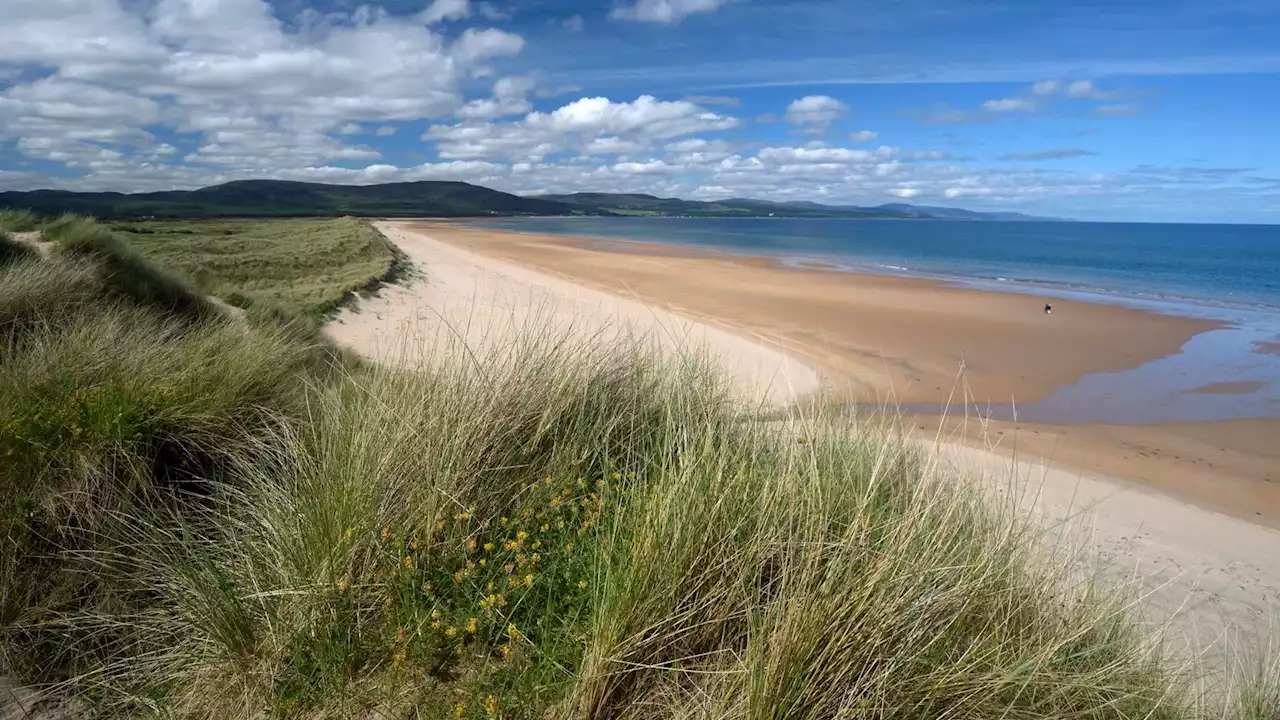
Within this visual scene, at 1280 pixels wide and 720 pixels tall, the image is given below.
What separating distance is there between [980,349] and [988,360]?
114cm

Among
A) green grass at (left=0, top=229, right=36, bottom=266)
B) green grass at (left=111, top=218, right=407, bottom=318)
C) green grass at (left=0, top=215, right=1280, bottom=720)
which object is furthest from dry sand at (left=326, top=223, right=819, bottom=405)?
green grass at (left=0, top=229, right=36, bottom=266)

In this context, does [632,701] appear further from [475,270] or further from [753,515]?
[475,270]

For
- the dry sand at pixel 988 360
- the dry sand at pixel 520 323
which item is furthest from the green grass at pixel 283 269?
the dry sand at pixel 988 360

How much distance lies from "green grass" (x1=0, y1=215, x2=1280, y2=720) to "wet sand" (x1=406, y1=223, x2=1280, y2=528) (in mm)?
735

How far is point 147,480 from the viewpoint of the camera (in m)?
3.33

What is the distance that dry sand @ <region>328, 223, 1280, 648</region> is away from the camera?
588 cm

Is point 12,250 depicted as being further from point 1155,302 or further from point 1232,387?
point 1155,302

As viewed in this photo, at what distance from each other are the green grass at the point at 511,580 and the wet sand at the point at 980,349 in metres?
0.74

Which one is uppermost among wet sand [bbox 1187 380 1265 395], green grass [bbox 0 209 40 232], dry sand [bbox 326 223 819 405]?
green grass [bbox 0 209 40 232]

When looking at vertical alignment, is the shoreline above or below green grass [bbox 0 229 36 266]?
below

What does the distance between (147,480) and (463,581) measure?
1.73 m

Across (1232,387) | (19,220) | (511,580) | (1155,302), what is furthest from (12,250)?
(1155,302)

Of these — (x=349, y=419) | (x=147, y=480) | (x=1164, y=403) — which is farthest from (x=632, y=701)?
(x=1164, y=403)

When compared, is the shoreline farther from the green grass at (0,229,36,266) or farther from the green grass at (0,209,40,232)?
the green grass at (0,209,40,232)
